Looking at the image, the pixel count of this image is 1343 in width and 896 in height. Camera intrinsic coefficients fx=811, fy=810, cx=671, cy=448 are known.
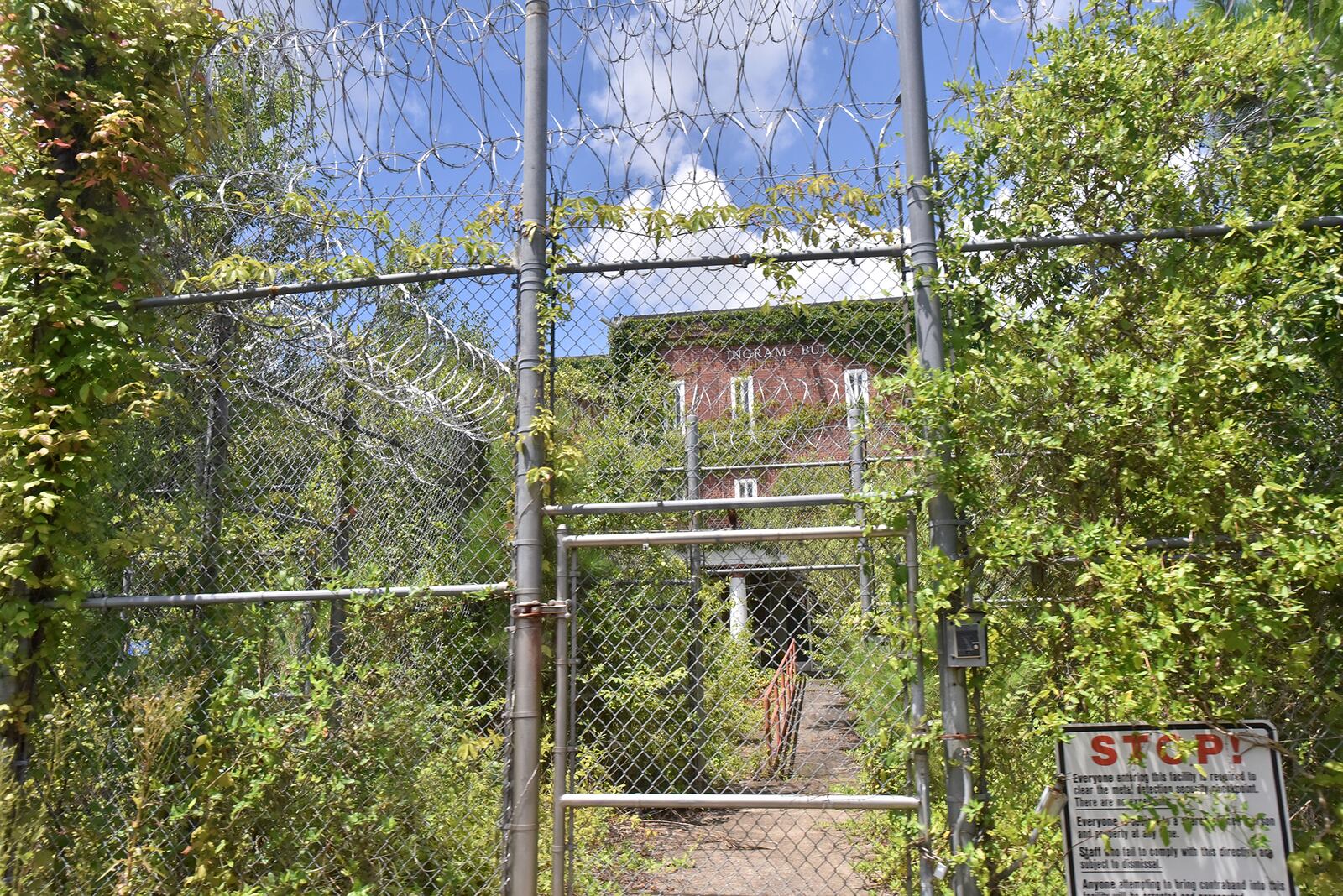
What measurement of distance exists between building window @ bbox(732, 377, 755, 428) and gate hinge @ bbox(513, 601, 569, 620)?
5.03 feet

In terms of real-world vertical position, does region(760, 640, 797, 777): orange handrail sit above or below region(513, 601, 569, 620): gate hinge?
below

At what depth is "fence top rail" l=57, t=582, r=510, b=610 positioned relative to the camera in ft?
9.87

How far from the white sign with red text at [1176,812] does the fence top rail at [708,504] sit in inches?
42.3

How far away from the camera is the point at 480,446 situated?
6055mm

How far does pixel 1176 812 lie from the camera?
2381 millimetres

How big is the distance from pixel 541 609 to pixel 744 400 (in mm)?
2488

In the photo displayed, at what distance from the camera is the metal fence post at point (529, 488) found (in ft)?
9.35

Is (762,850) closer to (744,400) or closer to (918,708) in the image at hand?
(744,400)

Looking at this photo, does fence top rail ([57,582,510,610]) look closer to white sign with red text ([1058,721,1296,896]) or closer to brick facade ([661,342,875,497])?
brick facade ([661,342,875,497])

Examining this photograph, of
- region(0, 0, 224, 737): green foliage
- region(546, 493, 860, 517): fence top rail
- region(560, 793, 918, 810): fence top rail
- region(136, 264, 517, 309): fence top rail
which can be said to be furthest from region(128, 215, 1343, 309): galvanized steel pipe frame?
region(560, 793, 918, 810): fence top rail

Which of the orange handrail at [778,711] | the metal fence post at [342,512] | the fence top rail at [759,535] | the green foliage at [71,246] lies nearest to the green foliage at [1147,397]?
the fence top rail at [759,535]

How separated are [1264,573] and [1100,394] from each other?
69 cm

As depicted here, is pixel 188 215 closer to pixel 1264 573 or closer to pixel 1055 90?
pixel 1055 90

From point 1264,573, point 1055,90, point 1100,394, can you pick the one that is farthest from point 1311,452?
point 1055,90
